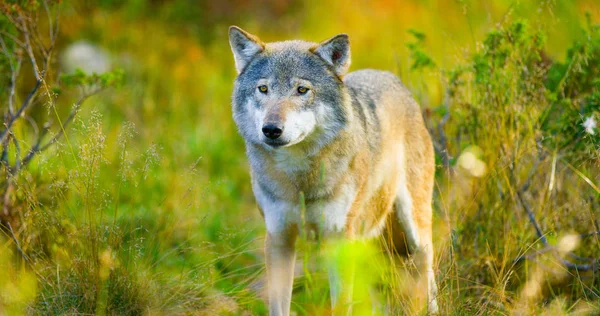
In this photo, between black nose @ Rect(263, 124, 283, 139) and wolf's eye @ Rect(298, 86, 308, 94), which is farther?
wolf's eye @ Rect(298, 86, 308, 94)

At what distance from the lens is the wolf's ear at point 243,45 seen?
4414 mm

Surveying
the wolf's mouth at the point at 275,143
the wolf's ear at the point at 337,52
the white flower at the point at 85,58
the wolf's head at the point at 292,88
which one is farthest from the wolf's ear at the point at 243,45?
the white flower at the point at 85,58

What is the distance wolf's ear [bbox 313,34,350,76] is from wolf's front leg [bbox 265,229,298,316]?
1.08 meters

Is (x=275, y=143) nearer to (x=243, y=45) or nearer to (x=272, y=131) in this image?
(x=272, y=131)

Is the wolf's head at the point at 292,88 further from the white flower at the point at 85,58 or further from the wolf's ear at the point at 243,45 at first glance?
the white flower at the point at 85,58

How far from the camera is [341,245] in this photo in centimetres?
224

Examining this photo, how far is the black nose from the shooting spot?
3775 millimetres

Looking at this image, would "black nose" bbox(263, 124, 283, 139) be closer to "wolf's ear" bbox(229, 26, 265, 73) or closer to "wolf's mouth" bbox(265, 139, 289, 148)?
"wolf's mouth" bbox(265, 139, 289, 148)

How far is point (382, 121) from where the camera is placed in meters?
5.00

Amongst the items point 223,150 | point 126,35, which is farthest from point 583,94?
point 126,35

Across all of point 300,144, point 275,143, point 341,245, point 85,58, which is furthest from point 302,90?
point 85,58

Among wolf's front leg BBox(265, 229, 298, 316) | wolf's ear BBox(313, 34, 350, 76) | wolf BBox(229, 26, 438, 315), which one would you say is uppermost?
wolf's ear BBox(313, 34, 350, 76)

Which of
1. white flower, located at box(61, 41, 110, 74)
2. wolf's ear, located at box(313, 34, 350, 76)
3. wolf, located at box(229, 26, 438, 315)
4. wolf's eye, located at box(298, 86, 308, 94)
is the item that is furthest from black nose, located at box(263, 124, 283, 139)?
white flower, located at box(61, 41, 110, 74)

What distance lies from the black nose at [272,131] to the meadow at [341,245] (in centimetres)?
64
